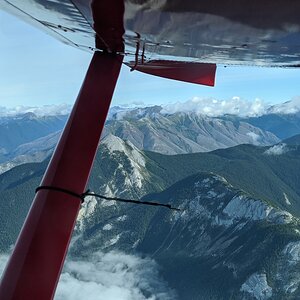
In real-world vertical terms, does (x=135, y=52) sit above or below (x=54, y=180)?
above

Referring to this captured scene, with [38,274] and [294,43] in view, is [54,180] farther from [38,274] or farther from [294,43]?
[294,43]

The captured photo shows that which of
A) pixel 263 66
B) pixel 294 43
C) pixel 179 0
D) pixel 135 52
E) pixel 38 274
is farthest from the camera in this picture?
pixel 263 66

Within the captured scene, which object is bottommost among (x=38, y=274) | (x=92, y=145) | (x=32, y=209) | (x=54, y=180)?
(x=38, y=274)

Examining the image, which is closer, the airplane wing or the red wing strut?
the airplane wing

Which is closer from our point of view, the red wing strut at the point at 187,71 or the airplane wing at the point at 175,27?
the airplane wing at the point at 175,27

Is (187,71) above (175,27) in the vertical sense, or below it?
above

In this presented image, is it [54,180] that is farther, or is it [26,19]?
[26,19]

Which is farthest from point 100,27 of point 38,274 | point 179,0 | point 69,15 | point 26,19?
point 38,274

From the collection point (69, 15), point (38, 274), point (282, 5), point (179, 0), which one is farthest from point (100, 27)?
point (38, 274)

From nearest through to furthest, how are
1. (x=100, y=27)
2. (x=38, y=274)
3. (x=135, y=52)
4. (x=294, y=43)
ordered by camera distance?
(x=38, y=274), (x=100, y=27), (x=294, y=43), (x=135, y=52)

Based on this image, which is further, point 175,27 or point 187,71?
point 187,71
